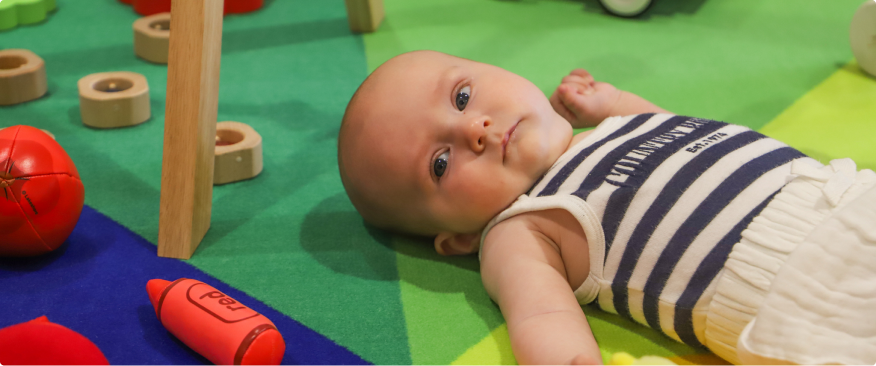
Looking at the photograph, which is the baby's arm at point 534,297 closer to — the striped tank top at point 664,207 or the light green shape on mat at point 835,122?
the striped tank top at point 664,207

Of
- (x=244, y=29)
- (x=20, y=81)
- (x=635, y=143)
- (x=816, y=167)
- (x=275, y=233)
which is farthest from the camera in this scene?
(x=244, y=29)

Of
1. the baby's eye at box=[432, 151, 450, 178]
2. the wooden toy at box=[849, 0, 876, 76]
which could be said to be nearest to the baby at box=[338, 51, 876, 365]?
the baby's eye at box=[432, 151, 450, 178]

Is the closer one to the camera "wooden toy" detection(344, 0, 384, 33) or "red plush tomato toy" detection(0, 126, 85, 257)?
"red plush tomato toy" detection(0, 126, 85, 257)

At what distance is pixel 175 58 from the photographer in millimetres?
855

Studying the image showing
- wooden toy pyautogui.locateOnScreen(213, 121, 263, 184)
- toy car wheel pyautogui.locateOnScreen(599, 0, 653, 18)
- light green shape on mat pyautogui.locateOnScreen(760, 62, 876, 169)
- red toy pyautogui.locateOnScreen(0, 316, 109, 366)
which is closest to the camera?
red toy pyautogui.locateOnScreen(0, 316, 109, 366)

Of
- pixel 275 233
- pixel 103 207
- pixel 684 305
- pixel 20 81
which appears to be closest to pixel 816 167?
pixel 684 305

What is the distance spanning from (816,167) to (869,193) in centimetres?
11

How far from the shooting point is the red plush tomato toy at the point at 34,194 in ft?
2.64

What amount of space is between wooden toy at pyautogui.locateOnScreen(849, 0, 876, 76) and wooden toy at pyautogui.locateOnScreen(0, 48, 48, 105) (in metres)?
1.66

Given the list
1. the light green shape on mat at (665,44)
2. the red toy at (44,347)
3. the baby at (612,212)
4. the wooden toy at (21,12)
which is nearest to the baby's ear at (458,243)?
the baby at (612,212)

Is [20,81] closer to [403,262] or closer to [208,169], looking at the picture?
[208,169]

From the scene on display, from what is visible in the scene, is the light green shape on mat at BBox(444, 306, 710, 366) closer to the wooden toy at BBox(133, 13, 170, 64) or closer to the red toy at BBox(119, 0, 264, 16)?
the wooden toy at BBox(133, 13, 170, 64)

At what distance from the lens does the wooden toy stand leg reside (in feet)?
2.79

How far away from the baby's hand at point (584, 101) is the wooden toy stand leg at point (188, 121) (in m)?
0.56
